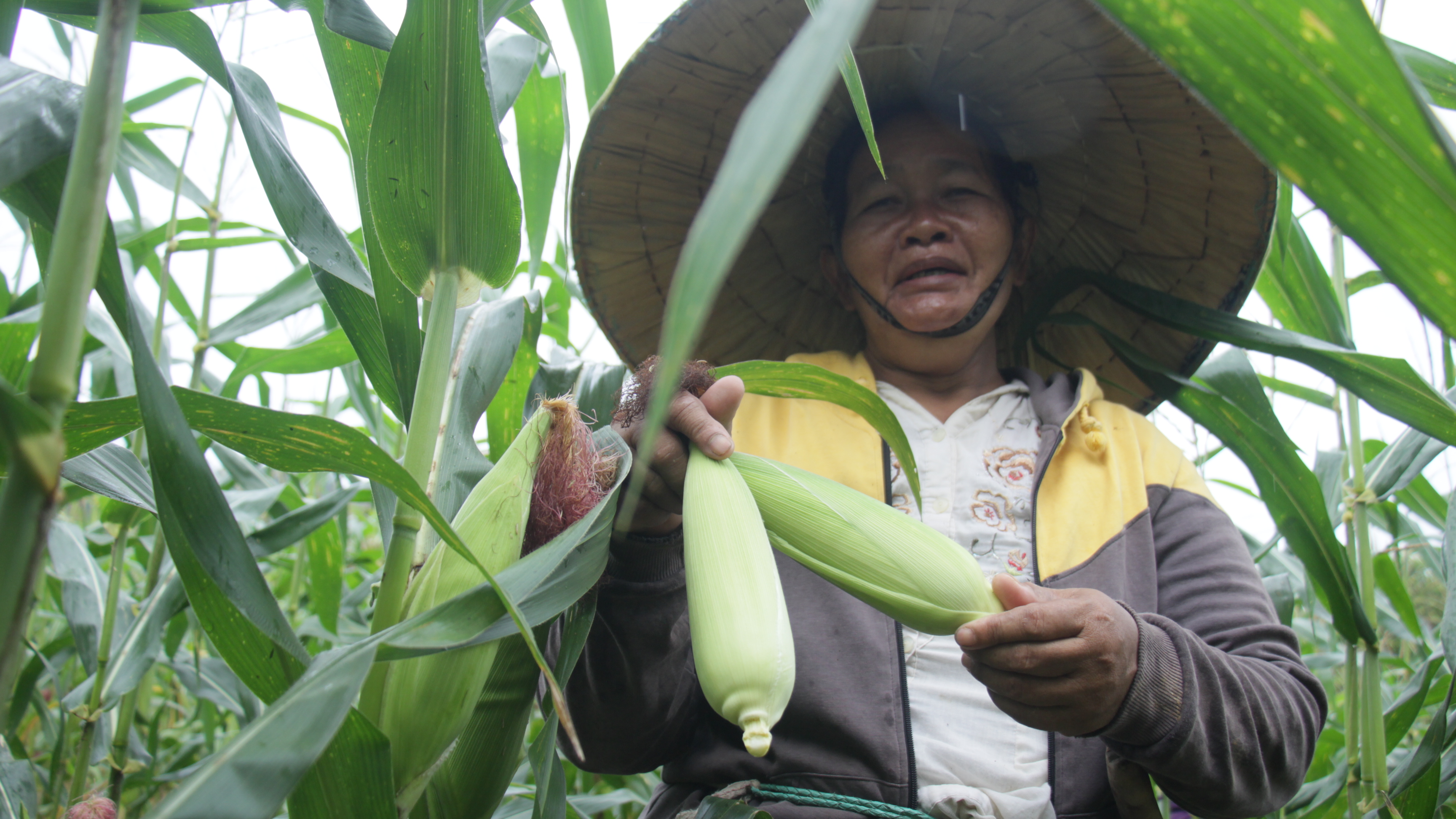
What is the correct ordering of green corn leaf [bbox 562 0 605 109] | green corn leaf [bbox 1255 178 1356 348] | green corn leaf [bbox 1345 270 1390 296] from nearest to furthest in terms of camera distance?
green corn leaf [bbox 562 0 605 109]
green corn leaf [bbox 1255 178 1356 348]
green corn leaf [bbox 1345 270 1390 296]

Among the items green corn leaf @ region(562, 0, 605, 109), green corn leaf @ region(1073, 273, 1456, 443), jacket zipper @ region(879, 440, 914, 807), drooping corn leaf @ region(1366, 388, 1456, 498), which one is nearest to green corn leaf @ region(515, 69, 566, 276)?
green corn leaf @ region(562, 0, 605, 109)

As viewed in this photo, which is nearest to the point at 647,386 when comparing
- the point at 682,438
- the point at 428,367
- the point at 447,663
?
the point at 682,438

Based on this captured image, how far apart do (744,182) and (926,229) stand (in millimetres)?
1127

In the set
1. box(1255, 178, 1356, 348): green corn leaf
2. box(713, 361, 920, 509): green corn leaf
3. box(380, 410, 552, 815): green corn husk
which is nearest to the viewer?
box(380, 410, 552, 815): green corn husk

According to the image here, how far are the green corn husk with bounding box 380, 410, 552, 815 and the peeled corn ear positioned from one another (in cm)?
15

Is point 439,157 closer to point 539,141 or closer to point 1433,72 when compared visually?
point 539,141

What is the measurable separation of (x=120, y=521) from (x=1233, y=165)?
1.78 m

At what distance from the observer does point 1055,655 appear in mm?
682

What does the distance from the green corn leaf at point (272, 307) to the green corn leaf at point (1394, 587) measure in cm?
200

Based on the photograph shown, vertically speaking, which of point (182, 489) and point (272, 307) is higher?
point (272, 307)

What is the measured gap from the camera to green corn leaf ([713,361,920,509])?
83 cm

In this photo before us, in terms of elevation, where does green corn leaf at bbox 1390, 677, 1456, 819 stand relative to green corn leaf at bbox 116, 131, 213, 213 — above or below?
below

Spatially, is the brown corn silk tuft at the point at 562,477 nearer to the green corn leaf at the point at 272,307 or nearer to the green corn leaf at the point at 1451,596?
the green corn leaf at the point at 272,307

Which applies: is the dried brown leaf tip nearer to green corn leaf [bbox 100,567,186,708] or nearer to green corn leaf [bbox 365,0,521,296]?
green corn leaf [bbox 365,0,521,296]
